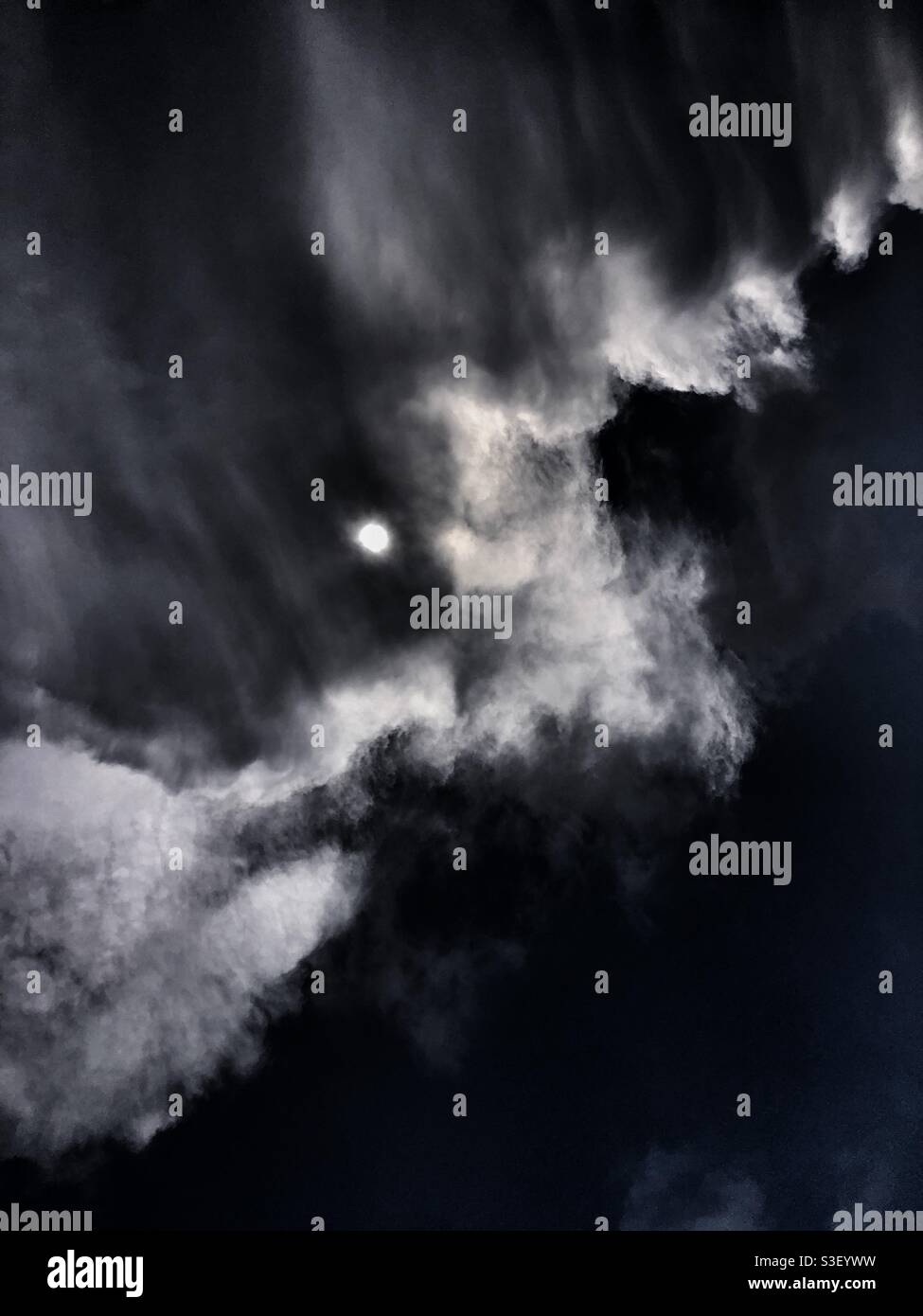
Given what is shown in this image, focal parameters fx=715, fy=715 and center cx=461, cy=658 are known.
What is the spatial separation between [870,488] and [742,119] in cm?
346

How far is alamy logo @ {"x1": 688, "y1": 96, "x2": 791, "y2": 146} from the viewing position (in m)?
6.34

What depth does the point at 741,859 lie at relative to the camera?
6336 mm

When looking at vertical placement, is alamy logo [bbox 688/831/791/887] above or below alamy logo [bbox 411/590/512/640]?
below

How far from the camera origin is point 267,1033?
622cm
